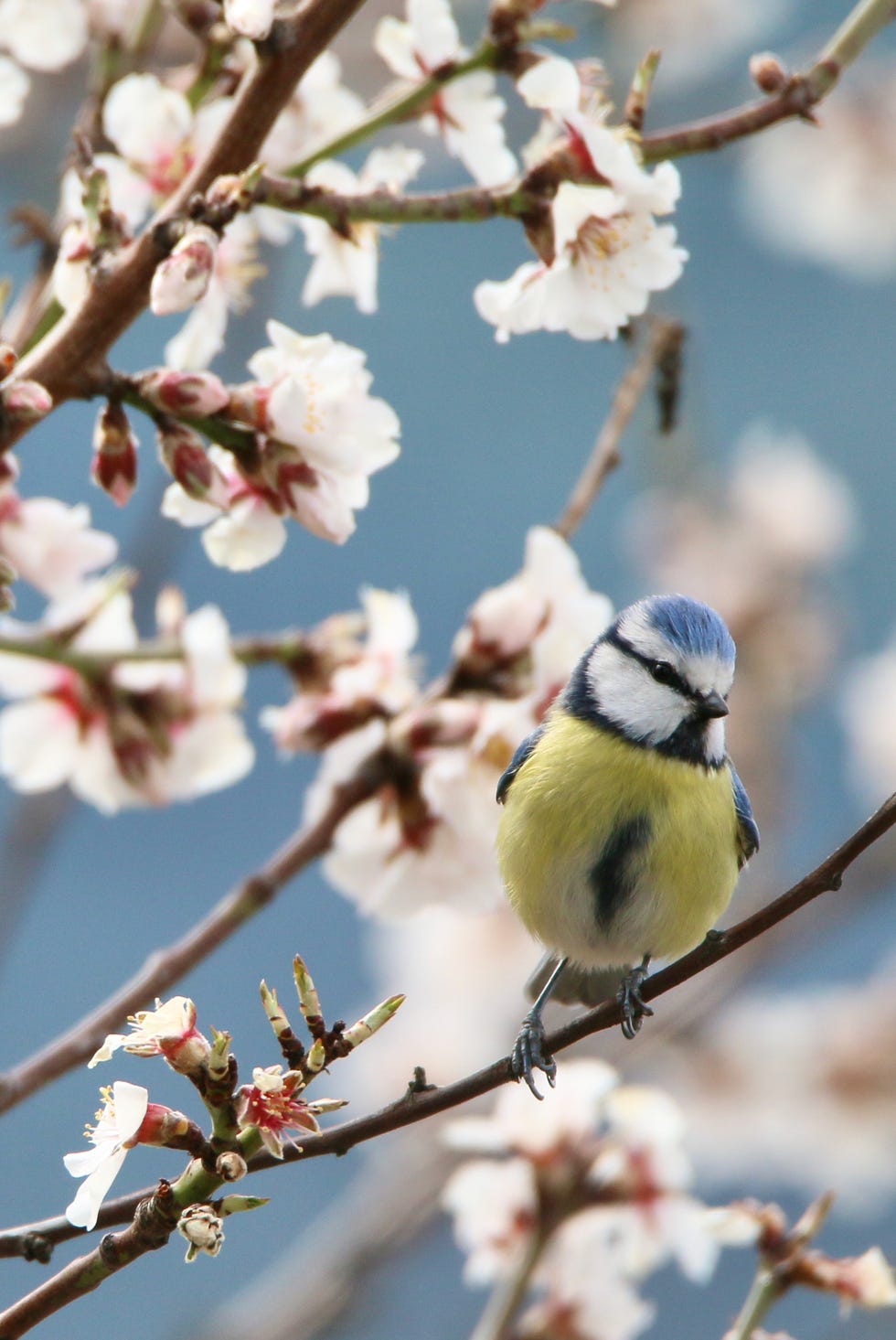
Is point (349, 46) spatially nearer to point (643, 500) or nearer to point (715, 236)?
point (643, 500)

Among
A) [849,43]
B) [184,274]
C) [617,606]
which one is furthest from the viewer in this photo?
[617,606]

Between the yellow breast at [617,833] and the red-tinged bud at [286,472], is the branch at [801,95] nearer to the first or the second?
the red-tinged bud at [286,472]

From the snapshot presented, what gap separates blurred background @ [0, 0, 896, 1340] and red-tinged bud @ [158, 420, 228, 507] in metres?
0.50

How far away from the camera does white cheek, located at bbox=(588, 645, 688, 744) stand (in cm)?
113

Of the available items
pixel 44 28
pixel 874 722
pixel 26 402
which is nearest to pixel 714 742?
pixel 26 402

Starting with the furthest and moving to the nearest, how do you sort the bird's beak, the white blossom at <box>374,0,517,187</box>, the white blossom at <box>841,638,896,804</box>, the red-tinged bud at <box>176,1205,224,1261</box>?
the white blossom at <box>841,638,896,804</box>, the bird's beak, the white blossom at <box>374,0,517,187</box>, the red-tinged bud at <box>176,1205,224,1261</box>

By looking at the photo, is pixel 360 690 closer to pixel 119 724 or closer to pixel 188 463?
pixel 119 724

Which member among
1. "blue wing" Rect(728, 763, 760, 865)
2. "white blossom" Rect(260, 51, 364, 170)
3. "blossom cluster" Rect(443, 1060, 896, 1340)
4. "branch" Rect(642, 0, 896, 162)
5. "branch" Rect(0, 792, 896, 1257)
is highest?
"white blossom" Rect(260, 51, 364, 170)

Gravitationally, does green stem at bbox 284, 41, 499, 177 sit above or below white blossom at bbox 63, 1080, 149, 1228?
above

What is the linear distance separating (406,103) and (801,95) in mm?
233

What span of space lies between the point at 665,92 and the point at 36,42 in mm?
1551

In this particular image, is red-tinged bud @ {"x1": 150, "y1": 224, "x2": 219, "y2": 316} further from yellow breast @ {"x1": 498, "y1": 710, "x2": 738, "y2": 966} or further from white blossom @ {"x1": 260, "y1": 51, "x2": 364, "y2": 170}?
yellow breast @ {"x1": 498, "y1": 710, "x2": 738, "y2": 966}

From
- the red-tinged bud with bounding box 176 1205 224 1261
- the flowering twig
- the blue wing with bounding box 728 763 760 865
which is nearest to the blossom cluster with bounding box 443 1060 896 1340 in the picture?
the blue wing with bounding box 728 763 760 865

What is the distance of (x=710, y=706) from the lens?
1094mm
